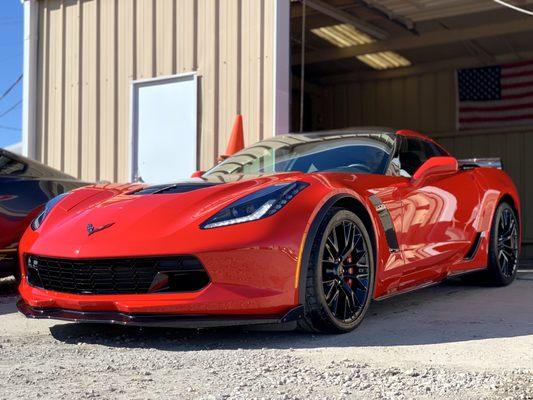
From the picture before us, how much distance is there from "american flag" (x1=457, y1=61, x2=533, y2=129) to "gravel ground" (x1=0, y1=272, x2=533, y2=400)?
1168 centimetres

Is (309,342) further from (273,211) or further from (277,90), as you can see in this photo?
(277,90)

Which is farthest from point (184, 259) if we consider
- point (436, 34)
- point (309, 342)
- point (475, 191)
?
point (436, 34)

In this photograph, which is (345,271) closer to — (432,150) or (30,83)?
(432,150)

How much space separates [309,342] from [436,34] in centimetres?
1034

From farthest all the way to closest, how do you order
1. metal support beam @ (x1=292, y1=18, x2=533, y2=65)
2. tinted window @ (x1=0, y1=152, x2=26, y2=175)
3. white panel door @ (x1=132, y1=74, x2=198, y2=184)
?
metal support beam @ (x1=292, y1=18, x2=533, y2=65)
white panel door @ (x1=132, y1=74, x2=198, y2=184)
tinted window @ (x1=0, y1=152, x2=26, y2=175)

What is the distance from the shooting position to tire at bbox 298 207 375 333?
11.4 feet

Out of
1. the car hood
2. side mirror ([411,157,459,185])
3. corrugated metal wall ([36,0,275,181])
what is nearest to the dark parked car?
the car hood

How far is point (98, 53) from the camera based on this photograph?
31.2ft

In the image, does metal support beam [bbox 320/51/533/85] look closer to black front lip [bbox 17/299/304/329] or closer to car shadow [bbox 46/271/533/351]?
car shadow [bbox 46/271/533/351]

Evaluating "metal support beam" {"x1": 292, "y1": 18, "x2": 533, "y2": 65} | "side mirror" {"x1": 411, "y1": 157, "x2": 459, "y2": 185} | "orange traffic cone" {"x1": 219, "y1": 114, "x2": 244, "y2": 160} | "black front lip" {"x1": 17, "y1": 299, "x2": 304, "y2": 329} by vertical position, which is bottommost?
"black front lip" {"x1": 17, "y1": 299, "x2": 304, "y2": 329}

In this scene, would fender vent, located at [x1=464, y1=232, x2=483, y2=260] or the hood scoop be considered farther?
fender vent, located at [x1=464, y1=232, x2=483, y2=260]

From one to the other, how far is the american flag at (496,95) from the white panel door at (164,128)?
897 cm

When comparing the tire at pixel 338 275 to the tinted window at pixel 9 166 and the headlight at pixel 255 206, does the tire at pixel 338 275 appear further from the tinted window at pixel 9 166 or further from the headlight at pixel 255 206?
the tinted window at pixel 9 166

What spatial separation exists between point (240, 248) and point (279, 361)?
0.58 m
